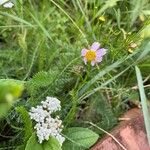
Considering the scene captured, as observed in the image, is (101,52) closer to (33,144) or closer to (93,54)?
(93,54)

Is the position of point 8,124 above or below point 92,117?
above

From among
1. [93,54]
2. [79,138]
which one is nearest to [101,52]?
[93,54]

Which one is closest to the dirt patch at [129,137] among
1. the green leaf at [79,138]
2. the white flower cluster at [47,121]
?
the green leaf at [79,138]

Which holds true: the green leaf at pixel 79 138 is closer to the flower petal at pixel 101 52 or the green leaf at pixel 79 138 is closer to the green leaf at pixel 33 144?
the green leaf at pixel 33 144

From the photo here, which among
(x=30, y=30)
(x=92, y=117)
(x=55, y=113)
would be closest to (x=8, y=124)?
(x=55, y=113)

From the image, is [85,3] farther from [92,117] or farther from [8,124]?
[8,124]

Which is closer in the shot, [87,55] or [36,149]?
[36,149]
